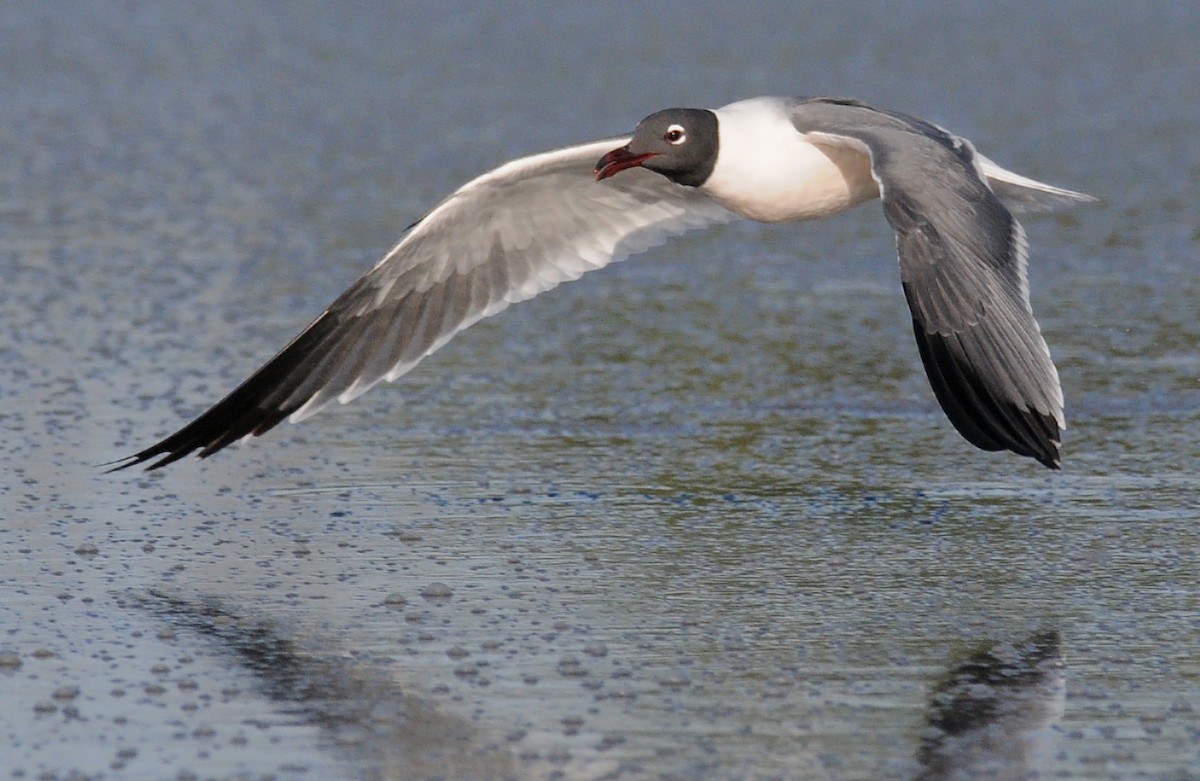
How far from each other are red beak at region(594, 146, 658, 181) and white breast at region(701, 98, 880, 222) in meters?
0.29

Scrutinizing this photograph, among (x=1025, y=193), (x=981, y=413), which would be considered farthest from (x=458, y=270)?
(x=981, y=413)

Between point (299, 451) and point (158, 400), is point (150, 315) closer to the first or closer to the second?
point (158, 400)

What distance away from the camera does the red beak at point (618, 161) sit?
7.04m

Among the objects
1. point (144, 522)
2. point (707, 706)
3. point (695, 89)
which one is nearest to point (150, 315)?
point (144, 522)

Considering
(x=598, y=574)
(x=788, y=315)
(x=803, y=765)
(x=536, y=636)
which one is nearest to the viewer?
(x=803, y=765)

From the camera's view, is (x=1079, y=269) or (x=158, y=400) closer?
(x=158, y=400)

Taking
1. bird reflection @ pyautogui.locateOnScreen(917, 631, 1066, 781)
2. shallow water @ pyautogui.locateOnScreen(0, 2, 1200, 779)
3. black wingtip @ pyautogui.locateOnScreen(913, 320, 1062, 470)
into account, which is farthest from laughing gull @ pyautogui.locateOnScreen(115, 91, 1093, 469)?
bird reflection @ pyautogui.locateOnScreen(917, 631, 1066, 781)

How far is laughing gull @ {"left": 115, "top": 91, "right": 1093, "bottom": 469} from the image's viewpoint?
639cm

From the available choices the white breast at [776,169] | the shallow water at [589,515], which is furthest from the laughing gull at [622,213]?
the shallow water at [589,515]

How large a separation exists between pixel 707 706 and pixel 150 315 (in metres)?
5.75

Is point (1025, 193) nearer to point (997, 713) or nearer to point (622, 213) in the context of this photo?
point (622, 213)

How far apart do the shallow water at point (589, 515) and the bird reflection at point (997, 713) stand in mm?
13

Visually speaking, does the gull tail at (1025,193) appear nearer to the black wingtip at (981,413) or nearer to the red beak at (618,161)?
the red beak at (618,161)

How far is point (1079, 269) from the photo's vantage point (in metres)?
11.2
